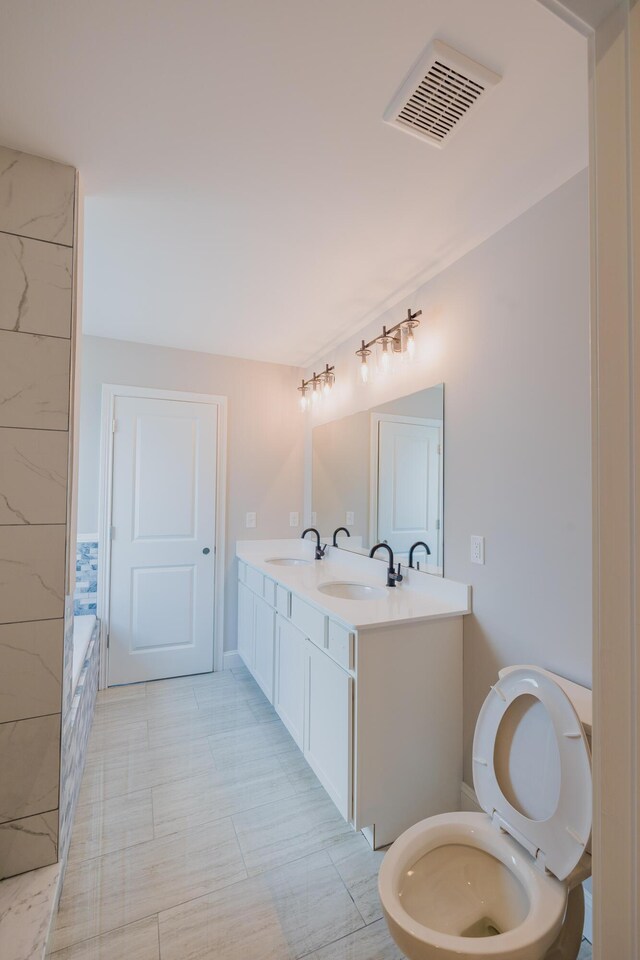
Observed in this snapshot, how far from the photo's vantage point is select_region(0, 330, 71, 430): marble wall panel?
1383mm

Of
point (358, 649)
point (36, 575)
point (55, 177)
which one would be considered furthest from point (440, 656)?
point (55, 177)

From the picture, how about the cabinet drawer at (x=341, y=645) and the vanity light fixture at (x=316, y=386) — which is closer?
the cabinet drawer at (x=341, y=645)

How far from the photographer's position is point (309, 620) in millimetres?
2006

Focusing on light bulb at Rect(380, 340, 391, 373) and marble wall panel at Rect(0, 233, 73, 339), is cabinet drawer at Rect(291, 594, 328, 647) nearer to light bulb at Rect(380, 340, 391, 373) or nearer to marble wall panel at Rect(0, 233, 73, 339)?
light bulb at Rect(380, 340, 391, 373)

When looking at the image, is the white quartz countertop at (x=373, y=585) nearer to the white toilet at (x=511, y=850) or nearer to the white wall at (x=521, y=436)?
the white wall at (x=521, y=436)

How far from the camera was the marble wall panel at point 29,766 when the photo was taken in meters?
1.35

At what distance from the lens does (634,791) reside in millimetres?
553

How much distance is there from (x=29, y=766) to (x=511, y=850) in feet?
4.85

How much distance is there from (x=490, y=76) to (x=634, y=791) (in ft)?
5.13

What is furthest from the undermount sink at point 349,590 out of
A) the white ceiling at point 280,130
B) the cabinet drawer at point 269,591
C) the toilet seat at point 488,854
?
the white ceiling at point 280,130

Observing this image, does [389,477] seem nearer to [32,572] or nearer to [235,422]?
[235,422]

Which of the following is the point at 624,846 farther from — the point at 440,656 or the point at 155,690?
the point at 155,690

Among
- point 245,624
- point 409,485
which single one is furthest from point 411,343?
point 245,624

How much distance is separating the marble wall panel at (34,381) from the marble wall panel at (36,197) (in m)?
0.36
